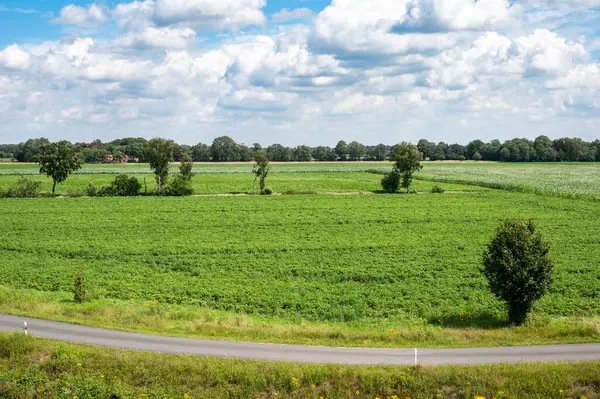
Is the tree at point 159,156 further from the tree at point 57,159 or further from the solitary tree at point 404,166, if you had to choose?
the solitary tree at point 404,166

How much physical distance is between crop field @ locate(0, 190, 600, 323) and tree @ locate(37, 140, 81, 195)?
13.0 metres

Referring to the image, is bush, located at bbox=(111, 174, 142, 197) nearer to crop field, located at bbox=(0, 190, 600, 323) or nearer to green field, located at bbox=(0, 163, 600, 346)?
crop field, located at bbox=(0, 190, 600, 323)

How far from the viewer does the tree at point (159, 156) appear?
8494 cm

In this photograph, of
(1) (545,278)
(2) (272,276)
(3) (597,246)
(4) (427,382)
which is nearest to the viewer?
(4) (427,382)

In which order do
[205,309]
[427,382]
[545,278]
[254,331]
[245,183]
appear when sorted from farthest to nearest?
1. [245,183]
2. [205,309]
3. [545,278]
4. [254,331]
5. [427,382]

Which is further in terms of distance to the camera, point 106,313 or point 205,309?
point 205,309

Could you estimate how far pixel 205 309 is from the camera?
30453mm

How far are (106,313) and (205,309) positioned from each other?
17.6 ft

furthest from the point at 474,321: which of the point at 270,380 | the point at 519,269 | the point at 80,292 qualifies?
the point at 80,292

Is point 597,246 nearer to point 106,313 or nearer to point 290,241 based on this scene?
point 290,241

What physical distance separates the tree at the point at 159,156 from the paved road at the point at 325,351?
6215cm

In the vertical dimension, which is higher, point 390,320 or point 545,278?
point 545,278

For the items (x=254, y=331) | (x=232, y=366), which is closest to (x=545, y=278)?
(x=254, y=331)

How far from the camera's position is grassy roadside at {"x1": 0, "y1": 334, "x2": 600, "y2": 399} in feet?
62.0
